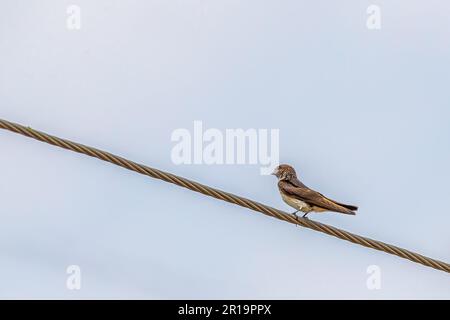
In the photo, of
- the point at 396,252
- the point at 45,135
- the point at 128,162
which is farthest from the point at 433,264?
the point at 45,135

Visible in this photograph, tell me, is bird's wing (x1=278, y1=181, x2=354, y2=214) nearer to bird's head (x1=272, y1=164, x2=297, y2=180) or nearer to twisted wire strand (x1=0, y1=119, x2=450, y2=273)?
bird's head (x1=272, y1=164, x2=297, y2=180)

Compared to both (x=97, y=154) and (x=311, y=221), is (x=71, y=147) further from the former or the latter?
(x=311, y=221)

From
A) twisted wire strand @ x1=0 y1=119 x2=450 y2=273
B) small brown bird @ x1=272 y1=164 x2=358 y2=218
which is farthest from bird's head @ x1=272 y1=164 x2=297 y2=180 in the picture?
twisted wire strand @ x1=0 y1=119 x2=450 y2=273

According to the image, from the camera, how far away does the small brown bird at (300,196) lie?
9.60 meters

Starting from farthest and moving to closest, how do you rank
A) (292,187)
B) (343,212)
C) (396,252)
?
(292,187), (343,212), (396,252)

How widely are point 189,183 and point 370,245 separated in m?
1.43

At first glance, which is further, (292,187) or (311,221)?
→ (292,187)

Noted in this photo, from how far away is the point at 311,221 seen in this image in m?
8.98

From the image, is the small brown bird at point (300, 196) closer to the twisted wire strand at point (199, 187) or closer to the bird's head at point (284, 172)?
the bird's head at point (284, 172)

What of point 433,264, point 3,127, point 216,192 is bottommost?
point 433,264

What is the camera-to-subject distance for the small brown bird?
9602 mm

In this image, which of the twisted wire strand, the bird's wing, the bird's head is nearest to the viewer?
the twisted wire strand

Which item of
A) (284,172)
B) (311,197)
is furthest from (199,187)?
(284,172)

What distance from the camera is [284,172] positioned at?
34.7ft
